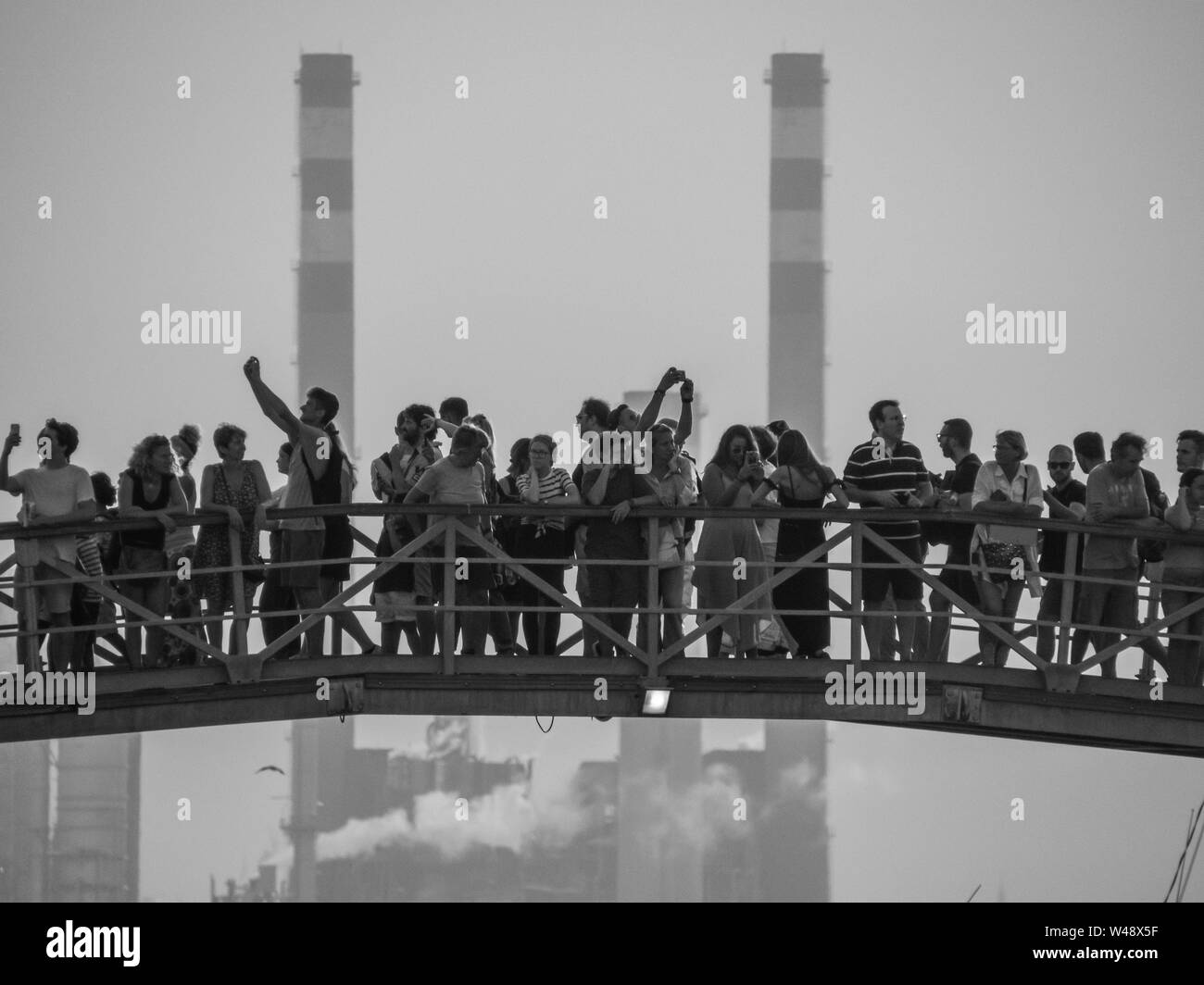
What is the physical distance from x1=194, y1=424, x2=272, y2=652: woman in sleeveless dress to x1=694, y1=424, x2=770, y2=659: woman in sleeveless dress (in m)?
2.73

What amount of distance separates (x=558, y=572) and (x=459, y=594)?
24.9 inches

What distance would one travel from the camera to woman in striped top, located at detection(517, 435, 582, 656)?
53.3ft

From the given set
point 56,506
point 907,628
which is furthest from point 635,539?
point 56,506

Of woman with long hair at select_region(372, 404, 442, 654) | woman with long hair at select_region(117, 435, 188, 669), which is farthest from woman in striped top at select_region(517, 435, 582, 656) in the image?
woman with long hair at select_region(117, 435, 188, 669)

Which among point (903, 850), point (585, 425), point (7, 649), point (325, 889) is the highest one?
point (585, 425)

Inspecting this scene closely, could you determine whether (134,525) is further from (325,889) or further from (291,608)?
(325,889)

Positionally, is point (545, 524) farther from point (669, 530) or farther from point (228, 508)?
point (228, 508)

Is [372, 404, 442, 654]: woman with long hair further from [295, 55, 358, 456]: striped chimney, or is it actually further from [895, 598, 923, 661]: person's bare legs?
[295, 55, 358, 456]: striped chimney

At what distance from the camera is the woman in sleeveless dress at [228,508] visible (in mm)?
15953

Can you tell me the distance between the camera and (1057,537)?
16.2m

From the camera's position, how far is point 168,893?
12244 centimetres

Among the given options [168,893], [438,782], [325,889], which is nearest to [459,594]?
[168,893]

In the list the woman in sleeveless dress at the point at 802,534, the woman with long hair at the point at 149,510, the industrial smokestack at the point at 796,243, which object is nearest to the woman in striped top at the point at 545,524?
the woman in sleeveless dress at the point at 802,534

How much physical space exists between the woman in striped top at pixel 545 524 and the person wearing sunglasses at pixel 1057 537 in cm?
298
